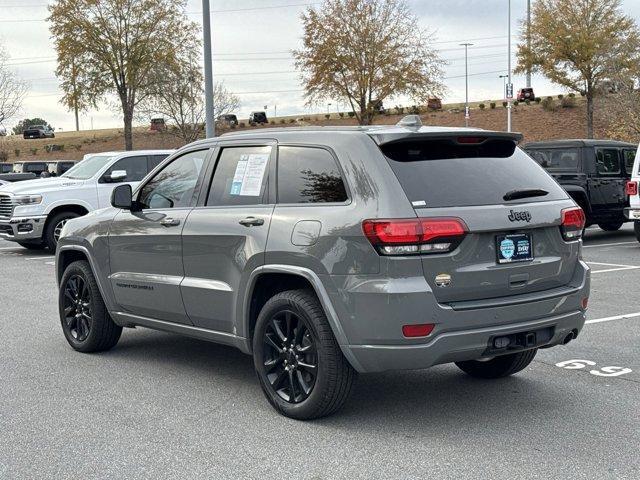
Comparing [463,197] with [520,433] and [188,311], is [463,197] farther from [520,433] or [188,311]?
[188,311]

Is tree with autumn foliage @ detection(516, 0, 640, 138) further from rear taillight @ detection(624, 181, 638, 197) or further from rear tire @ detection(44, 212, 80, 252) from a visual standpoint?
rear tire @ detection(44, 212, 80, 252)

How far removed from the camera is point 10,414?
523cm

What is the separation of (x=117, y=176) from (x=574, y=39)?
32.2 metres

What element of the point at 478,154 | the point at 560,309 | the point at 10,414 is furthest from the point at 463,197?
the point at 10,414

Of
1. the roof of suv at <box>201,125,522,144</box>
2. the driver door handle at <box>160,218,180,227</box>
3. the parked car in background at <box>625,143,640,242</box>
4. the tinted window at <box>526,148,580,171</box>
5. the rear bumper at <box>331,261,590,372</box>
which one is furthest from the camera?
the tinted window at <box>526,148,580,171</box>

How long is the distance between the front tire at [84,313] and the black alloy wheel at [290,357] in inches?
87.4

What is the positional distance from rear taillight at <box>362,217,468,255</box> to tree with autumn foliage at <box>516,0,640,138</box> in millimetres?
38620

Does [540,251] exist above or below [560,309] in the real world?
above

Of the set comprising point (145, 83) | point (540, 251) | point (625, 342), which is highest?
point (145, 83)

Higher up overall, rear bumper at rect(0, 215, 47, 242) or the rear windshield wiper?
the rear windshield wiper

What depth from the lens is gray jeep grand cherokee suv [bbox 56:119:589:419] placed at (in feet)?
14.8

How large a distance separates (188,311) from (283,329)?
970 mm

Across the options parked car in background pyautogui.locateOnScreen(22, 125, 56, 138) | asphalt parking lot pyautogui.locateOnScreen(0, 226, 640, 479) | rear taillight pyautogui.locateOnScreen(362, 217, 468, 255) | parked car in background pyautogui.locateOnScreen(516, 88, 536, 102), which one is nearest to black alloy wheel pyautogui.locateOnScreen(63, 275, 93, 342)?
asphalt parking lot pyautogui.locateOnScreen(0, 226, 640, 479)

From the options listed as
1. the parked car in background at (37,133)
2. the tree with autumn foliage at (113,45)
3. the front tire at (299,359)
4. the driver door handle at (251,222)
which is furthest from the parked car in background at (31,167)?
the parked car in background at (37,133)
